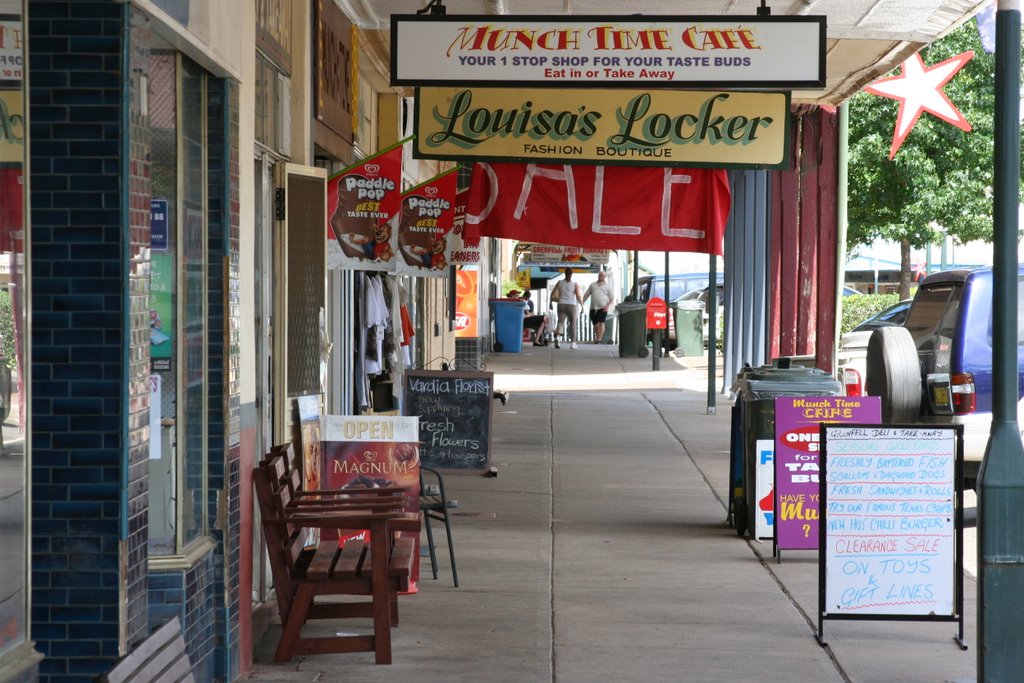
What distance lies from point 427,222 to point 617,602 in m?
4.66

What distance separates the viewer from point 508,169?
1154cm

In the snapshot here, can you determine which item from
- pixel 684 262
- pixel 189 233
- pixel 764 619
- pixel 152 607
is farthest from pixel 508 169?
pixel 684 262

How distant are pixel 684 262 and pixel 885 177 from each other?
29942mm

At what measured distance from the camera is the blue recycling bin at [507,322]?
28984mm

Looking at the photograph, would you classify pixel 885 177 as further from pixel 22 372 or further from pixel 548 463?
pixel 22 372

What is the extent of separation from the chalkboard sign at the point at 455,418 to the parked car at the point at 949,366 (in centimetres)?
318

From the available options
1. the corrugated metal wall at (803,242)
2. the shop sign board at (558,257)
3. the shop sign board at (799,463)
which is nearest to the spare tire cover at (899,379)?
the shop sign board at (799,463)

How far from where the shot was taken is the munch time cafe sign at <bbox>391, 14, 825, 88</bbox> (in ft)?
23.8

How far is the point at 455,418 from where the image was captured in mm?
10180

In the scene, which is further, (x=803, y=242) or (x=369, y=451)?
(x=803, y=242)

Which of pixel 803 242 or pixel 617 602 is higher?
pixel 803 242

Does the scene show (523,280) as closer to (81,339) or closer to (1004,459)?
(1004,459)

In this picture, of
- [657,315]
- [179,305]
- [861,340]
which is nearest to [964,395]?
[179,305]

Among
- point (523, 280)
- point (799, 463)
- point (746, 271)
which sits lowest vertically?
point (799, 463)
